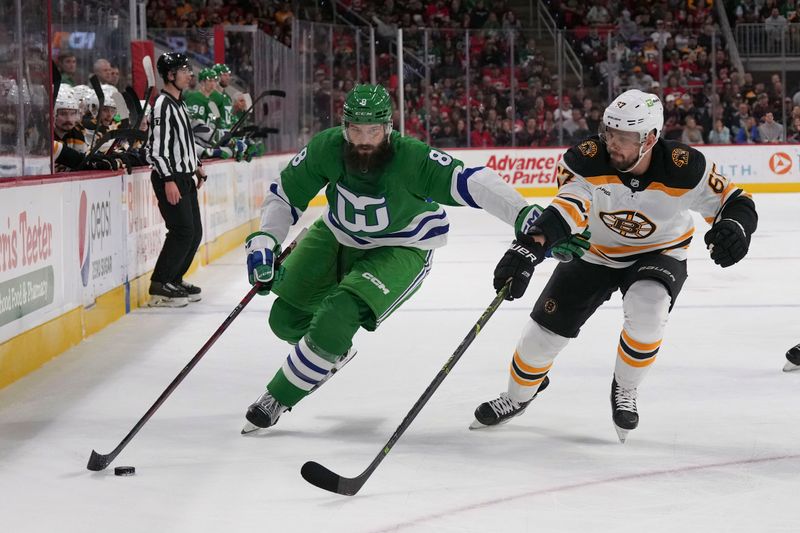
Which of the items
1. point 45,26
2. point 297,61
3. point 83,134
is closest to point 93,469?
point 45,26

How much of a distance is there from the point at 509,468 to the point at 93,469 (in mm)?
1134

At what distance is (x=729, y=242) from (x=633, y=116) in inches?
17.5

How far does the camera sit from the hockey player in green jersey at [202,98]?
9430mm

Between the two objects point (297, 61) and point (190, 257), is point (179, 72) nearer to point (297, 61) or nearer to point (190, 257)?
point (190, 257)

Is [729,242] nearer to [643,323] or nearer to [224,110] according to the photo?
[643,323]

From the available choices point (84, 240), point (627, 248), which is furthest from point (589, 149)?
point (84, 240)

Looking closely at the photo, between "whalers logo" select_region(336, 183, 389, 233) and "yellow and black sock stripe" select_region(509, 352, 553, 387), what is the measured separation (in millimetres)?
599

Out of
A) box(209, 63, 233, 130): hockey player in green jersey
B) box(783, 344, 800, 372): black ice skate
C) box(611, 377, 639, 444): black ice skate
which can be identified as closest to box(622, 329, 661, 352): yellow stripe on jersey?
box(611, 377, 639, 444): black ice skate

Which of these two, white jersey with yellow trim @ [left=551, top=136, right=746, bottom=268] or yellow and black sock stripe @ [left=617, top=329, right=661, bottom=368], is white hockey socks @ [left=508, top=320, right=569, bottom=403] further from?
white jersey with yellow trim @ [left=551, top=136, right=746, bottom=268]

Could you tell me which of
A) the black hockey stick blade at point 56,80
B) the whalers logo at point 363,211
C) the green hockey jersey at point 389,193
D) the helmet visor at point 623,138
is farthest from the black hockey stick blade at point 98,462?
the black hockey stick blade at point 56,80

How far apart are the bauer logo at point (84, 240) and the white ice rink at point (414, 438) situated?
1.04 feet

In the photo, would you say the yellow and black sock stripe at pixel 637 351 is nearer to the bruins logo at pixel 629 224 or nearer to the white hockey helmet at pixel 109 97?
the bruins logo at pixel 629 224

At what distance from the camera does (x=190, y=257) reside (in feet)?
22.9

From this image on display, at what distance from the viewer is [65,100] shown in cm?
625
